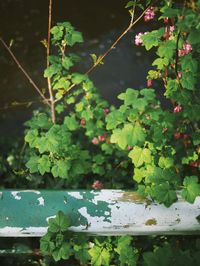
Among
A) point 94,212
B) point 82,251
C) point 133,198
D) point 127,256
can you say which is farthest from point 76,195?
point 127,256

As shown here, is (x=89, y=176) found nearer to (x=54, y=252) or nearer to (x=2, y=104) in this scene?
(x=54, y=252)

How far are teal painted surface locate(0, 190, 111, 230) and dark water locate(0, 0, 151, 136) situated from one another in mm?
2921

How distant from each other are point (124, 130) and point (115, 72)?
3.54 meters

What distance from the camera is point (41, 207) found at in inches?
63.6

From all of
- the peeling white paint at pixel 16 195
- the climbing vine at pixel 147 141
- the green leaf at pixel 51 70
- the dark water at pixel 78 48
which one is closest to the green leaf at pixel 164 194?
the climbing vine at pixel 147 141

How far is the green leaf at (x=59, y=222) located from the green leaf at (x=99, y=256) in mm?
356

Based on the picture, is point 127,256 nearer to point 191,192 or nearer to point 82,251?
point 82,251

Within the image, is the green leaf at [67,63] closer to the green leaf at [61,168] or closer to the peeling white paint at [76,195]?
the green leaf at [61,168]

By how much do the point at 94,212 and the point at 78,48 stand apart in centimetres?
411

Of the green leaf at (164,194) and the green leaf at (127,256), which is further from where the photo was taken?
the green leaf at (127,256)

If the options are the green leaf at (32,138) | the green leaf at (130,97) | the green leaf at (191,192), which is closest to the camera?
the green leaf at (191,192)

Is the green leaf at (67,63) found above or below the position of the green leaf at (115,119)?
above

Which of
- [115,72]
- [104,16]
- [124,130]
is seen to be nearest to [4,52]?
[115,72]

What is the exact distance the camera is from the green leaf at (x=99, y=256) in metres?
1.88
